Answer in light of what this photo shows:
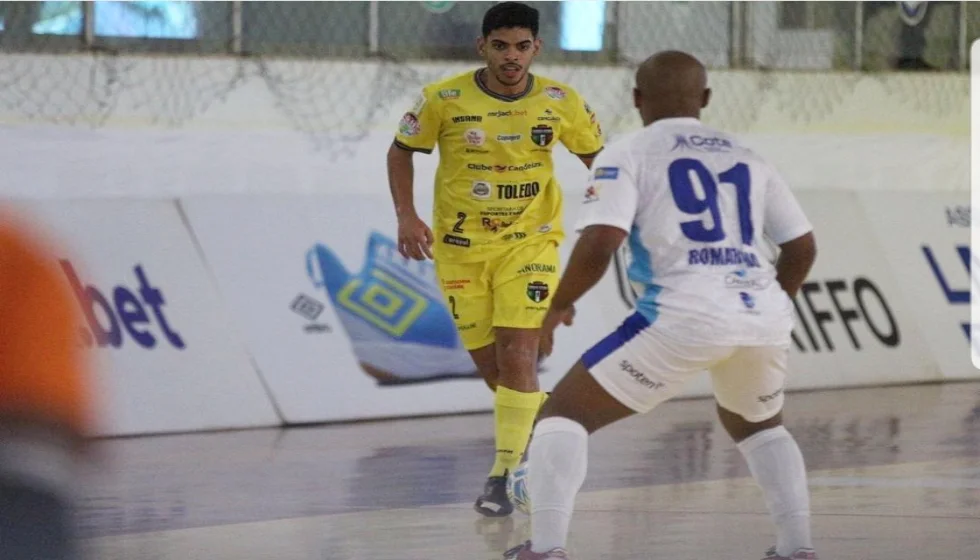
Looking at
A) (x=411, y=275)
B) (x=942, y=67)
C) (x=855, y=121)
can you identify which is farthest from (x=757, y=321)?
(x=942, y=67)

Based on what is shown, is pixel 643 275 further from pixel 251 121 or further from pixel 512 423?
pixel 251 121

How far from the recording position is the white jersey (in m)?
5.13

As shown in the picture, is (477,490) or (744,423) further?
(477,490)

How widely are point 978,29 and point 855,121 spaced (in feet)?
5.53

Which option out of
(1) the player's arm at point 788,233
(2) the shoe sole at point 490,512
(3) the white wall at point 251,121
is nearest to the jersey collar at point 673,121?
(1) the player's arm at point 788,233

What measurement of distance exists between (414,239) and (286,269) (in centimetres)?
337

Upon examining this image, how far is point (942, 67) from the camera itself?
1408 cm

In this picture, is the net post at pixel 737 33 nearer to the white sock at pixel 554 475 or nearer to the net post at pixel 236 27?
the net post at pixel 236 27

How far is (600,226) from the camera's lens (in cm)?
509

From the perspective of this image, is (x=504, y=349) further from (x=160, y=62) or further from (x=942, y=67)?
(x=942, y=67)

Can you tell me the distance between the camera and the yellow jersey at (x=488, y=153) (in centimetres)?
712

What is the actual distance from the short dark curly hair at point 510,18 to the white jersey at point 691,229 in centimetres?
179

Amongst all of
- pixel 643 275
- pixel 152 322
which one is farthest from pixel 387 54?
pixel 643 275

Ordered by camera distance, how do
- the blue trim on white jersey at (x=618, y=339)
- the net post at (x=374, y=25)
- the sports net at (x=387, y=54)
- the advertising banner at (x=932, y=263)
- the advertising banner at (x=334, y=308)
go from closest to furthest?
1. the blue trim on white jersey at (x=618, y=339)
2. the advertising banner at (x=334, y=308)
3. the sports net at (x=387, y=54)
4. the net post at (x=374, y=25)
5. the advertising banner at (x=932, y=263)
